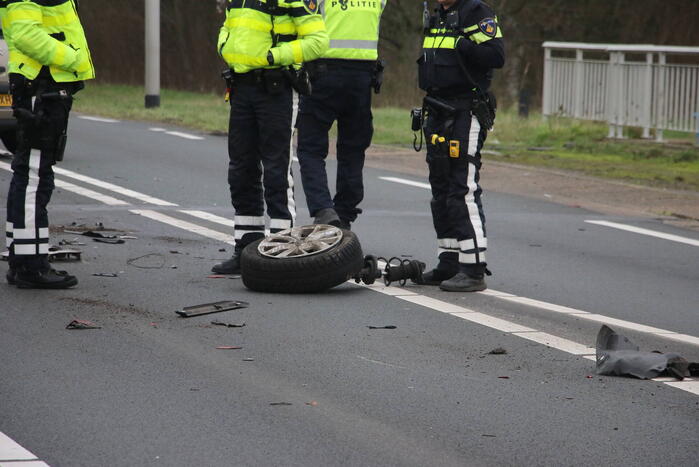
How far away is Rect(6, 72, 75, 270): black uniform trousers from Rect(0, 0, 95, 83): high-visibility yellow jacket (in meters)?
0.07

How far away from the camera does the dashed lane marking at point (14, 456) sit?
15.3ft

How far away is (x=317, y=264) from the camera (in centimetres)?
757

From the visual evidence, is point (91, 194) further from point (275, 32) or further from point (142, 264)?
point (275, 32)

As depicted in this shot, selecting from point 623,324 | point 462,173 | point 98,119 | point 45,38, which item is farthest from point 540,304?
point 98,119

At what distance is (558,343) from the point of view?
667 cm

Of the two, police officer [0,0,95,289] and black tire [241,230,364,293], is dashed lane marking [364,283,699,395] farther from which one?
police officer [0,0,95,289]

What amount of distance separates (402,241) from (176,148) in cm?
730

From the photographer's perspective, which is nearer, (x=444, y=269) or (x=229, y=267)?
(x=444, y=269)

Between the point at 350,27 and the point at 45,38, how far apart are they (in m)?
2.33

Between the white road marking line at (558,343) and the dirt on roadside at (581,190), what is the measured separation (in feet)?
17.5

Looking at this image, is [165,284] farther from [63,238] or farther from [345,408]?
[345,408]

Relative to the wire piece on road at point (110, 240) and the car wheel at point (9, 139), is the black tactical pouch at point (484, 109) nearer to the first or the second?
the wire piece on road at point (110, 240)

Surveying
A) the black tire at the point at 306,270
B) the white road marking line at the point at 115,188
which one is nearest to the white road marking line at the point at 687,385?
the black tire at the point at 306,270

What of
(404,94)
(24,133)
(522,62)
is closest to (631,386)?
(24,133)
